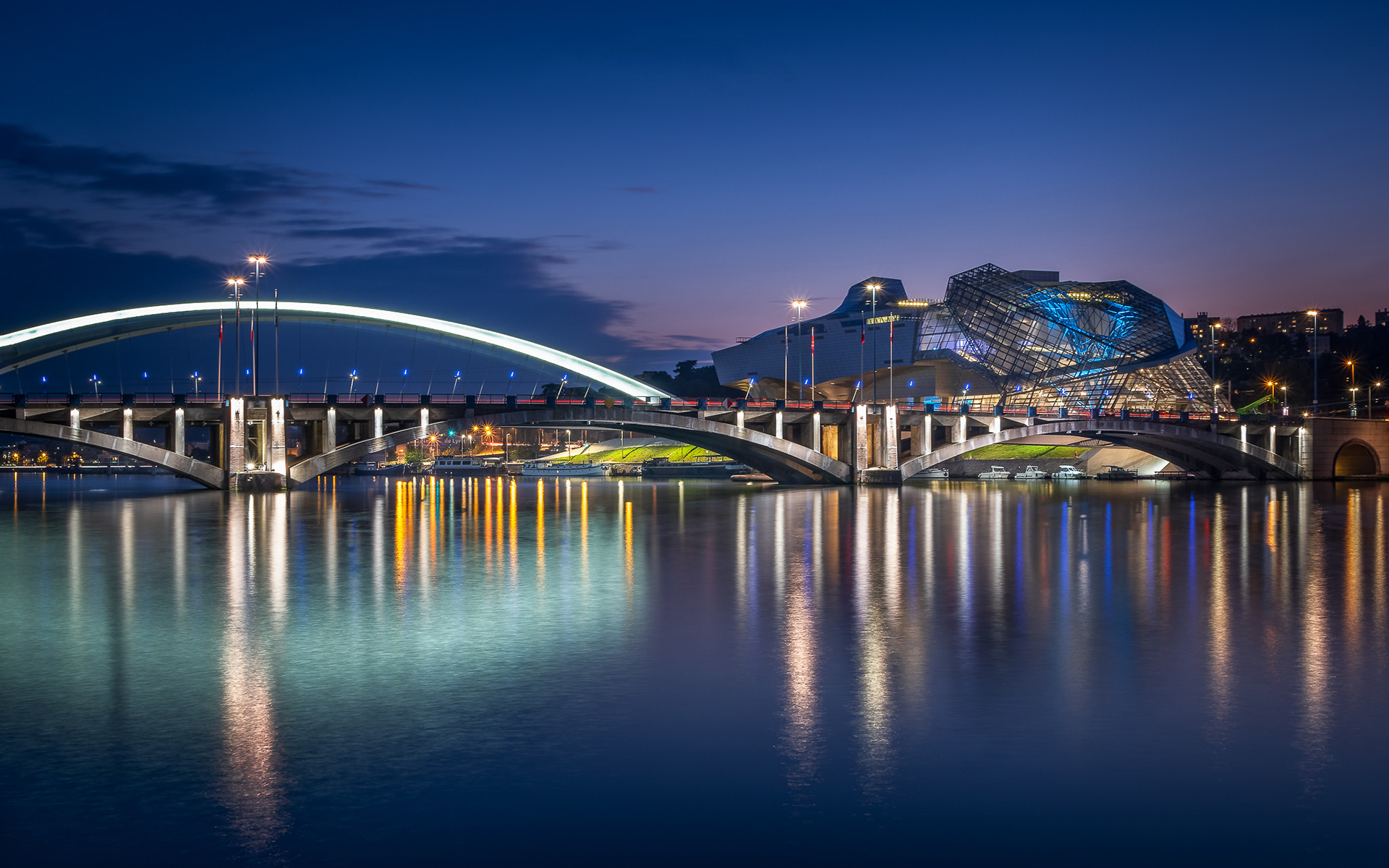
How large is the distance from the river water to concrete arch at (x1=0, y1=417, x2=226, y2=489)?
122 feet

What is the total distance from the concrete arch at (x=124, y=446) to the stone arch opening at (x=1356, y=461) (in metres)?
86.7

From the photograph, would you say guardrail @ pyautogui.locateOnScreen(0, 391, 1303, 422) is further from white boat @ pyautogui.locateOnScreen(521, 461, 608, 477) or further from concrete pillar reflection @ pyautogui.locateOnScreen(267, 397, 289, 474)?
white boat @ pyautogui.locateOnScreen(521, 461, 608, 477)

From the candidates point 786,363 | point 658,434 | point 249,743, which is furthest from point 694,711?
point 786,363

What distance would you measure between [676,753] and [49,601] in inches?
569

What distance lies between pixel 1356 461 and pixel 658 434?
61.8 m

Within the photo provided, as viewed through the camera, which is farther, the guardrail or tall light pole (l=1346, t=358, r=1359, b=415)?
tall light pole (l=1346, t=358, r=1359, b=415)

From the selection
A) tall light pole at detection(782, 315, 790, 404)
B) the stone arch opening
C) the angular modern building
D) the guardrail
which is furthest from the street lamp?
tall light pole at detection(782, 315, 790, 404)

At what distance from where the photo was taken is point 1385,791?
8.44m

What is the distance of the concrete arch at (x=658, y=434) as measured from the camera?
64062mm

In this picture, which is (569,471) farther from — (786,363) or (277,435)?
(277,435)

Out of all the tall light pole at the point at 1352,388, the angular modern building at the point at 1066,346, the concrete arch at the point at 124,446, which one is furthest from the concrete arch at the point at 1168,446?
the concrete arch at the point at 124,446

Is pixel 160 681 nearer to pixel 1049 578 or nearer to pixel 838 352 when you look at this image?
pixel 1049 578

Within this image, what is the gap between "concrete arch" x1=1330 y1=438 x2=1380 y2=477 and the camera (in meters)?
94.9

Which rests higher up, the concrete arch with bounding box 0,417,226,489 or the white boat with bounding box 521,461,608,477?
the concrete arch with bounding box 0,417,226,489
